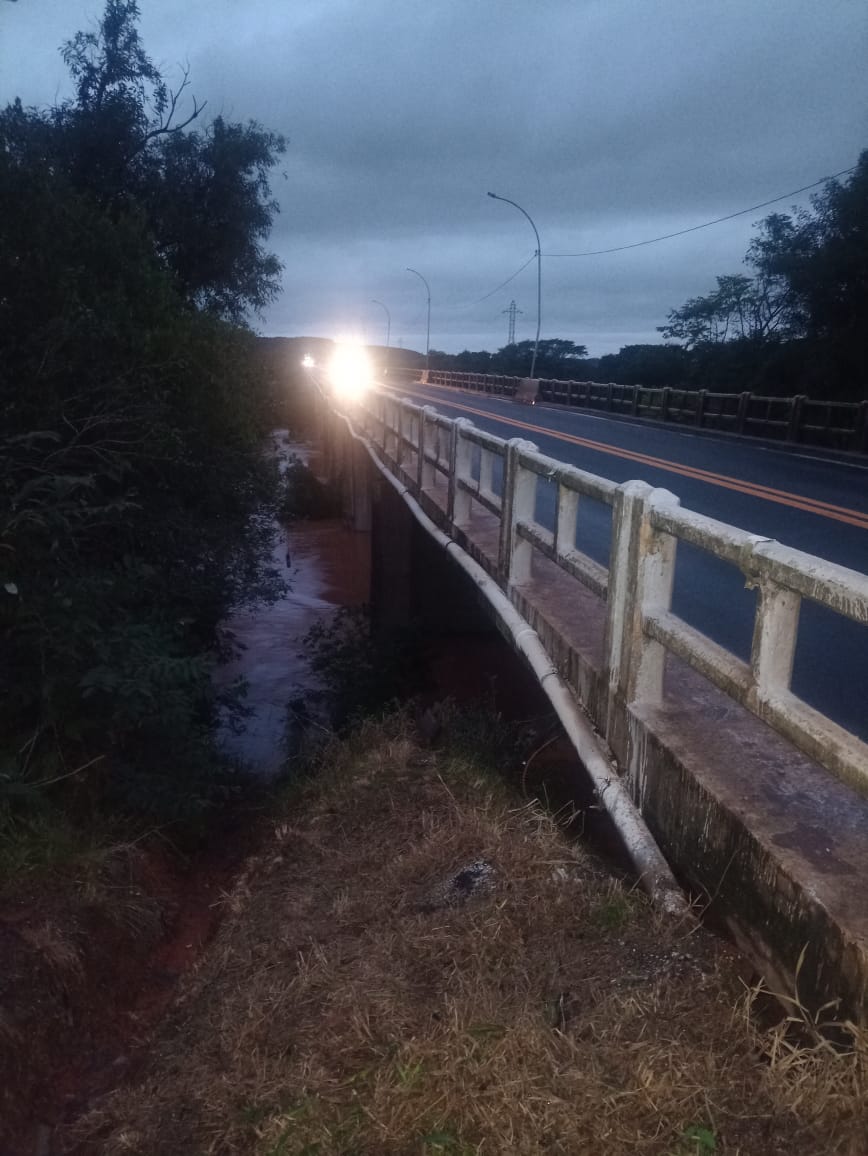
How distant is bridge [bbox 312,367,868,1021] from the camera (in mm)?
2863

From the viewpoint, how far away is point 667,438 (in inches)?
888

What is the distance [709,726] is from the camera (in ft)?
13.2

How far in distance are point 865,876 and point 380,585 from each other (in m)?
12.8

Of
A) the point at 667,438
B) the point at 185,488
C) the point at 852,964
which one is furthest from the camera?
the point at 667,438

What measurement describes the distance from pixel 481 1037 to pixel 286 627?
58.7 feet

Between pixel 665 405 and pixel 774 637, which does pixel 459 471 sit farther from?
pixel 665 405

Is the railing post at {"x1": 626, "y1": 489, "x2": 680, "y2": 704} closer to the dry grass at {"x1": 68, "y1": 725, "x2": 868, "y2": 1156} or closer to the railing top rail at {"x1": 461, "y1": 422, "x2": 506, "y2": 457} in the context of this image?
the dry grass at {"x1": 68, "y1": 725, "x2": 868, "y2": 1156}

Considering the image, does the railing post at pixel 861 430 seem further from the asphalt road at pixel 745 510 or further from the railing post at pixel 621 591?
the railing post at pixel 621 591

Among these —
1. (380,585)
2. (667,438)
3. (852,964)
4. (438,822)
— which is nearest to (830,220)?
(667,438)

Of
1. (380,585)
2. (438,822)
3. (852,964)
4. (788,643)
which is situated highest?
(788,643)

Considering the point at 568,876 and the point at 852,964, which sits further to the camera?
the point at 568,876

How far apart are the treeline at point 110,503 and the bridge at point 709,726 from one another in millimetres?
2926

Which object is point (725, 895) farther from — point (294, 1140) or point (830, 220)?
point (830, 220)

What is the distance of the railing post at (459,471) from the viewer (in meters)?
8.68
